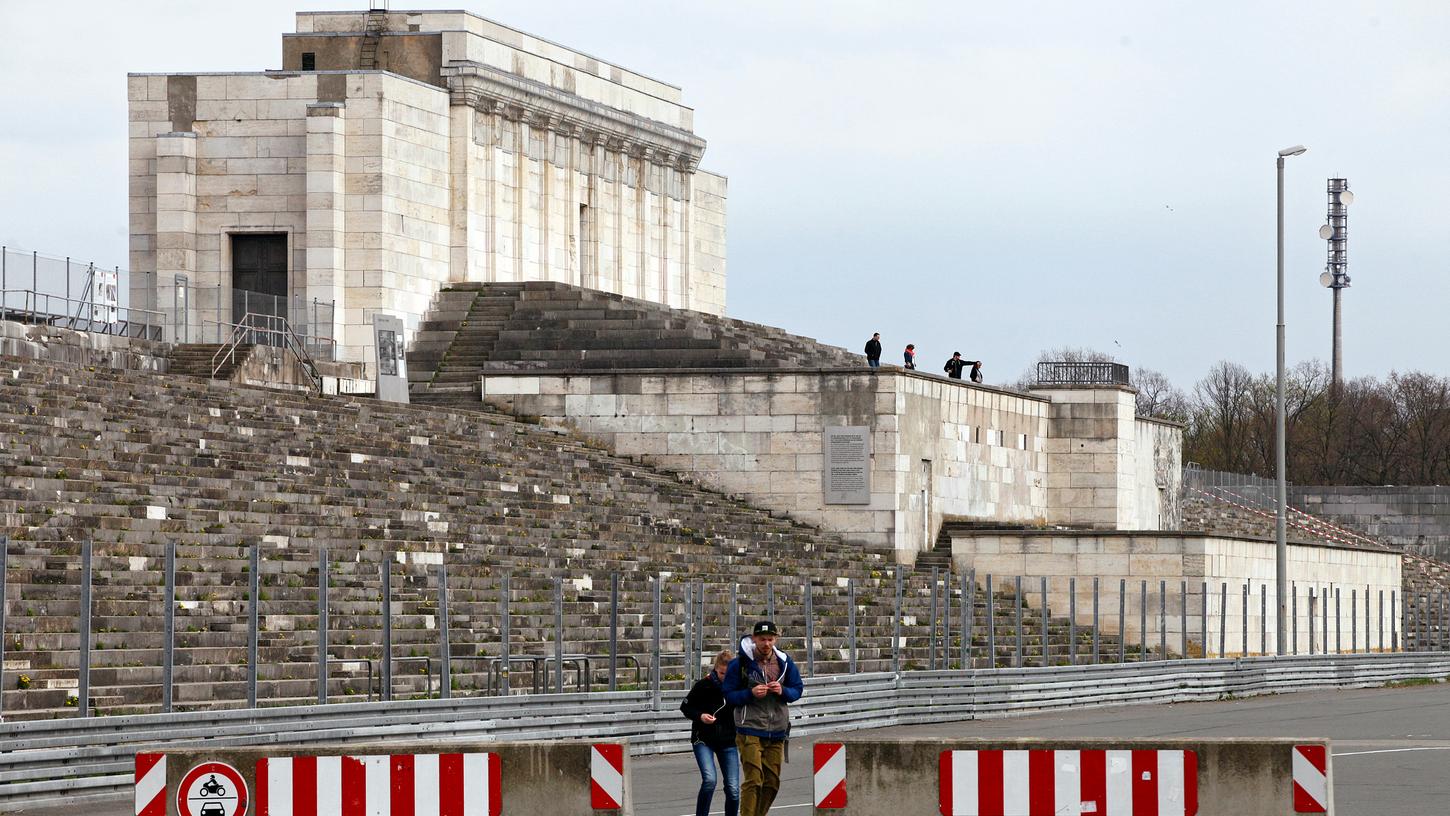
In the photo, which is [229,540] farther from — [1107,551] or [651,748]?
[1107,551]

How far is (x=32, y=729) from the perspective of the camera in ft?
67.8

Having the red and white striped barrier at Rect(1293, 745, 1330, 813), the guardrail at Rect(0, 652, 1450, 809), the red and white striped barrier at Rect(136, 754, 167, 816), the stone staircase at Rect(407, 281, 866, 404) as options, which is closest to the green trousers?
the guardrail at Rect(0, 652, 1450, 809)

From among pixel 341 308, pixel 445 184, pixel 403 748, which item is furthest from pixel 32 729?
pixel 445 184

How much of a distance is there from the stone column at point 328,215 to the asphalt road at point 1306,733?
22.3m

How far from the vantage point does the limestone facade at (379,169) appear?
53.6 metres

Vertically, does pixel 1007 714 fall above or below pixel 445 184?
below

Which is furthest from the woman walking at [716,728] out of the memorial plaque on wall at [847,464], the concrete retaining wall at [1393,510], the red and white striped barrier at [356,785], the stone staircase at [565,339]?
the concrete retaining wall at [1393,510]

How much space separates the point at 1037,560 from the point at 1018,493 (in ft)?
20.2

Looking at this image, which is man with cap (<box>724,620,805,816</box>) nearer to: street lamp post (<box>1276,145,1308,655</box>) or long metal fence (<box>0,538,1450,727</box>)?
long metal fence (<box>0,538,1450,727</box>)

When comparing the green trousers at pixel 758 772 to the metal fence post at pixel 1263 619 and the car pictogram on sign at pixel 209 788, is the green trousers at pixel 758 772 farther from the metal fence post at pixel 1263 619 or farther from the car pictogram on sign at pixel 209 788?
the metal fence post at pixel 1263 619

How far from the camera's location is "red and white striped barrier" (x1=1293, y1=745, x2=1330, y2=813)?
1402cm

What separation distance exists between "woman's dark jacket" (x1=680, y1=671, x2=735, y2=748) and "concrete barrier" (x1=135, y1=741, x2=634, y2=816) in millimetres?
3825

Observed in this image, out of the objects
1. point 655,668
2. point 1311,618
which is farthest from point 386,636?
point 1311,618

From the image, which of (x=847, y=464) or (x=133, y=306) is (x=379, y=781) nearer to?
(x=847, y=464)
